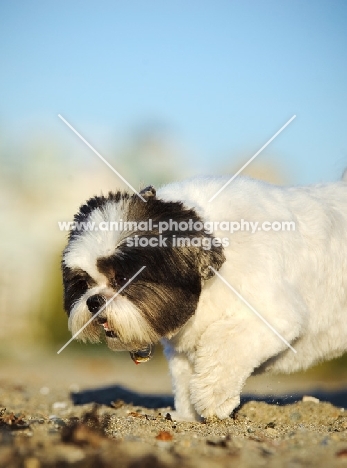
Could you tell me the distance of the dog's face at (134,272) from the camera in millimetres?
6465

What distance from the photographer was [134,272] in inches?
253

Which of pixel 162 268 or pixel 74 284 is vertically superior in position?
pixel 74 284

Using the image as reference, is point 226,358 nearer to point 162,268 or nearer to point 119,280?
point 162,268

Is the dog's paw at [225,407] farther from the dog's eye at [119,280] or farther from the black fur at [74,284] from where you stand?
the black fur at [74,284]

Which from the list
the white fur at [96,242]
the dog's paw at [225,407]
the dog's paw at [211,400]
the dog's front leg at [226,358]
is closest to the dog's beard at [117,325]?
the white fur at [96,242]

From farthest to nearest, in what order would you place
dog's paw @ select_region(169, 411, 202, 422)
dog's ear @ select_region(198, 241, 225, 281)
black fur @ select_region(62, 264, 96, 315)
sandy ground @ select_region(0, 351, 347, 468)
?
dog's paw @ select_region(169, 411, 202, 422)
black fur @ select_region(62, 264, 96, 315)
dog's ear @ select_region(198, 241, 225, 281)
sandy ground @ select_region(0, 351, 347, 468)

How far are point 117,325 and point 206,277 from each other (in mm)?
950

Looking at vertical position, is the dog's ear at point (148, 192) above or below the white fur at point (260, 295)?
above

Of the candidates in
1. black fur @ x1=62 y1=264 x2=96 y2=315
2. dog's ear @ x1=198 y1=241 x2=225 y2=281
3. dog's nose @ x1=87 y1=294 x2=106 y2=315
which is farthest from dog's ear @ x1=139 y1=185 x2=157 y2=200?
dog's nose @ x1=87 y1=294 x2=106 y2=315

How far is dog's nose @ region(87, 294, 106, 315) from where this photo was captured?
6.50 m

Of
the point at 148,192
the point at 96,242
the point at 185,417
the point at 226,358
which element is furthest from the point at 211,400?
the point at 148,192

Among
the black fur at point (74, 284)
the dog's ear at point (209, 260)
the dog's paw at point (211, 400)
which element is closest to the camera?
the dog's ear at point (209, 260)

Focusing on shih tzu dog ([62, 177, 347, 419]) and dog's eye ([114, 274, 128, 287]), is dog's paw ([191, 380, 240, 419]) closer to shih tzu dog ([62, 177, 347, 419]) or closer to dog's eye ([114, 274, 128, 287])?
shih tzu dog ([62, 177, 347, 419])

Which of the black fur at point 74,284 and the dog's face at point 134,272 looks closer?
the dog's face at point 134,272
